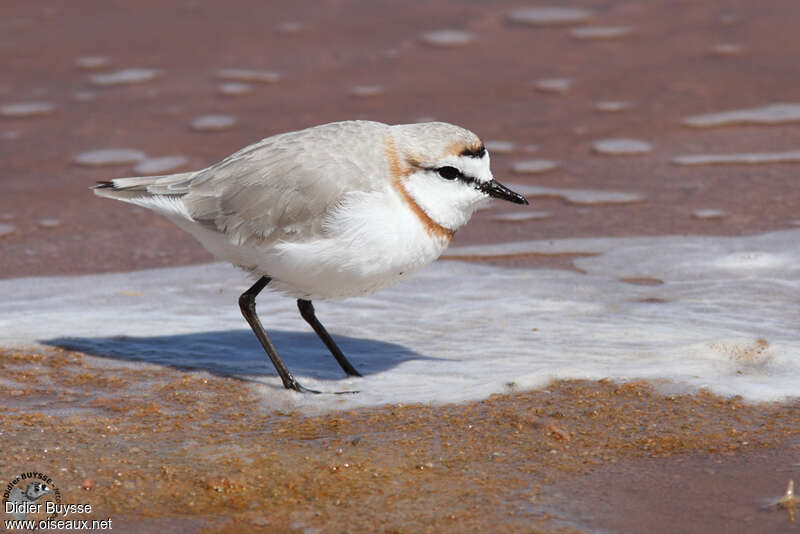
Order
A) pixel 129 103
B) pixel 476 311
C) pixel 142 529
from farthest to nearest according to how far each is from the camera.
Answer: pixel 129 103
pixel 476 311
pixel 142 529

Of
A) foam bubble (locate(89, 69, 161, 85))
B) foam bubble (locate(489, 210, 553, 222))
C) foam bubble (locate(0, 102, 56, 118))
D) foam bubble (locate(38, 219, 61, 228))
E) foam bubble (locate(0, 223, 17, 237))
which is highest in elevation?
foam bubble (locate(89, 69, 161, 85))

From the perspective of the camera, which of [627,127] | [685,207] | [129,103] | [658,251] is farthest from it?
[129,103]

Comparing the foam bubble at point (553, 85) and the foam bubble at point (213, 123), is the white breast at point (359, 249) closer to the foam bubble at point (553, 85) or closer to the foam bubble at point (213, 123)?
the foam bubble at point (213, 123)

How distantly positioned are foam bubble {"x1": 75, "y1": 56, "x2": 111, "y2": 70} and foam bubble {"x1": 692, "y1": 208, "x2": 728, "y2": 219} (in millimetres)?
5528

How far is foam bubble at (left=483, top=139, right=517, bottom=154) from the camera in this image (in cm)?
818

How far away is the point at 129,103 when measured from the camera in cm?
917

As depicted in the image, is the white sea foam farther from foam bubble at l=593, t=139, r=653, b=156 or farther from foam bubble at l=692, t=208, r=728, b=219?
foam bubble at l=593, t=139, r=653, b=156

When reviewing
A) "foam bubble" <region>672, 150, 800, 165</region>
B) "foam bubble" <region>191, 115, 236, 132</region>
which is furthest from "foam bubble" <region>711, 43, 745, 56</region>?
"foam bubble" <region>191, 115, 236, 132</region>

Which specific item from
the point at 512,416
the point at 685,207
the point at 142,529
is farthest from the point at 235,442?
the point at 685,207

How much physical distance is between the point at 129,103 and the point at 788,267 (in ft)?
18.3

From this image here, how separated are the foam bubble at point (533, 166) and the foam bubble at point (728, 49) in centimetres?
255

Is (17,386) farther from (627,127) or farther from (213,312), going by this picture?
(627,127)

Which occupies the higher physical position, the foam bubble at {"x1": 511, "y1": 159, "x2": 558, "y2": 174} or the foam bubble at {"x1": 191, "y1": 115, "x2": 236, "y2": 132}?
the foam bubble at {"x1": 191, "y1": 115, "x2": 236, "y2": 132}

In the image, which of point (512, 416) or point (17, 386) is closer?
point (512, 416)
